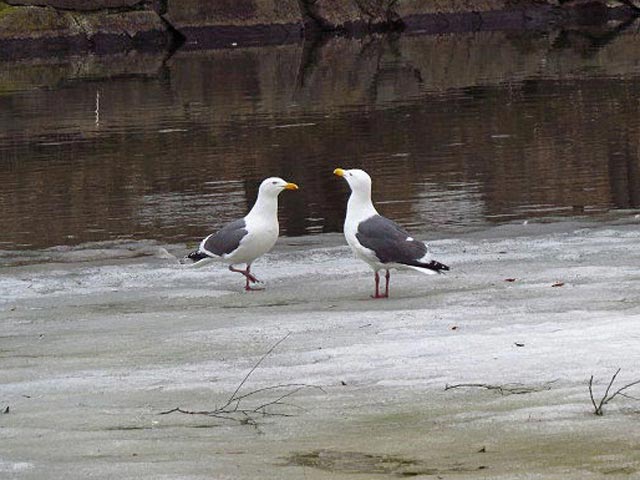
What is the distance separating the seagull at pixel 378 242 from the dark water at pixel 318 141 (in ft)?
12.2

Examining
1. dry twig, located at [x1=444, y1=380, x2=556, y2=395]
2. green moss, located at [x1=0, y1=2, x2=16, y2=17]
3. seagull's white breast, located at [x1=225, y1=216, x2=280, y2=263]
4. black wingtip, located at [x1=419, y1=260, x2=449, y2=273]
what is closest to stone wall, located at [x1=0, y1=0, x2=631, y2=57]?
green moss, located at [x1=0, y1=2, x2=16, y2=17]

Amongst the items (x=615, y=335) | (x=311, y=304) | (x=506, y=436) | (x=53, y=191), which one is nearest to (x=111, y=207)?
(x=53, y=191)

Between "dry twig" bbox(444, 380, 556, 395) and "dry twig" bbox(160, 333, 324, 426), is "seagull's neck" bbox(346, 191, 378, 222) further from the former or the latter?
"dry twig" bbox(444, 380, 556, 395)

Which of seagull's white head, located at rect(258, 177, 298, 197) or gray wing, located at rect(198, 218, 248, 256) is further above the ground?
seagull's white head, located at rect(258, 177, 298, 197)

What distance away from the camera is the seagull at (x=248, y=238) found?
10117 millimetres

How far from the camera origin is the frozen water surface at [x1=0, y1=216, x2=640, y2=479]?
16.7 ft

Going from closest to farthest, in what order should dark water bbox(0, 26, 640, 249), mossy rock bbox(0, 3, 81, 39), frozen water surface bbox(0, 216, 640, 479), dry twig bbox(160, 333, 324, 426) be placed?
frozen water surface bbox(0, 216, 640, 479) < dry twig bbox(160, 333, 324, 426) < dark water bbox(0, 26, 640, 249) < mossy rock bbox(0, 3, 81, 39)

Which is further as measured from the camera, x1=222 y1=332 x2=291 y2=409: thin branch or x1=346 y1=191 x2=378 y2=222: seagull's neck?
x1=346 y1=191 x2=378 y2=222: seagull's neck

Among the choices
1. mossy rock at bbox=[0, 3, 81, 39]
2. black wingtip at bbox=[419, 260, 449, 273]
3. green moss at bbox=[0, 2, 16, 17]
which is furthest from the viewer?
mossy rock at bbox=[0, 3, 81, 39]

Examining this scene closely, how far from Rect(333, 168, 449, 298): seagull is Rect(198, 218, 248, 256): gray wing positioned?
78 cm

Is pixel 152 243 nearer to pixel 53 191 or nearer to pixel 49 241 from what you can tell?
pixel 49 241

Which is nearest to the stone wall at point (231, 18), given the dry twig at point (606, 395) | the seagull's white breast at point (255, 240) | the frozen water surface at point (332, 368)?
the seagull's white breast at point (255, 240)

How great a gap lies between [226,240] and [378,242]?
125 cm

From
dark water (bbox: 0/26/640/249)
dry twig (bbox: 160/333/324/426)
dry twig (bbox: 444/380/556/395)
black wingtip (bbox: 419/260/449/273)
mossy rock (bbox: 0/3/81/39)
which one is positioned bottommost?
dry twig (bbox: 160/333/324/426)
